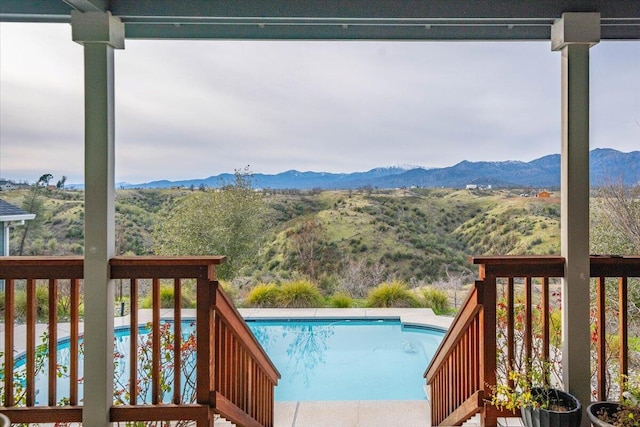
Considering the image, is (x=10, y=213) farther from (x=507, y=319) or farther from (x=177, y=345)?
(x=507, y=319)

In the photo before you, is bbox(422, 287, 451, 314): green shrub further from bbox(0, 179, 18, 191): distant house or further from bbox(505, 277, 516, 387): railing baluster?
bbox(0, 179, 18, 191): distant house

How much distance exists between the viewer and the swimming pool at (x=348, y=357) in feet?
18.2

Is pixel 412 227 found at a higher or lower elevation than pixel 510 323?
higher

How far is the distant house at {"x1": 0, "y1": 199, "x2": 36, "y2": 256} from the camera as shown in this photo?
17.4ft

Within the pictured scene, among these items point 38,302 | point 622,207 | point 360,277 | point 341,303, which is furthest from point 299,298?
point 622,207

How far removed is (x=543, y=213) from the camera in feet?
33.0

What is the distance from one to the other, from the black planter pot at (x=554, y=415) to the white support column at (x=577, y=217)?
0.22 metres

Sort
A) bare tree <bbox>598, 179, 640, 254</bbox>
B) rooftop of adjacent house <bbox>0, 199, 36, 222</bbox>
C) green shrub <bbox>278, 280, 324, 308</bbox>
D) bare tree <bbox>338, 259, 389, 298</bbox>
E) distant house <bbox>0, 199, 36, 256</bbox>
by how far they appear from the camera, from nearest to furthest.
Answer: distant house <bbox>0, 199, 36, 256</bbox>
rooftop of adjacent house <bbox>0, 199, 36, 222</bbox>
bare tree <bbox>598, 179, 640, 254</bbox>
green shrub <bbox>278, 280, 324, 308</bbox>
bare tree <bbox>338, 259, 389, 298</bbox>

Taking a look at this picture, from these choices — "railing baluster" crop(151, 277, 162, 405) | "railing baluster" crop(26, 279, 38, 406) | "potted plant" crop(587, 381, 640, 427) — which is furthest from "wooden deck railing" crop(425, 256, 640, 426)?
"railing baluster" crop(26, 279, 38, 406)

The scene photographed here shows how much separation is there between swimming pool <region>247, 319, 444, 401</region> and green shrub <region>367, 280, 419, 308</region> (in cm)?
85

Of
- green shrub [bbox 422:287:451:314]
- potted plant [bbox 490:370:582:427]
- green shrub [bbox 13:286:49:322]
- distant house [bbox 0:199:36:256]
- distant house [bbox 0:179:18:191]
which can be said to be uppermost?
distant house [bbox 0:179:18:191]

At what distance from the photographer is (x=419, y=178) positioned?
38.0 feet

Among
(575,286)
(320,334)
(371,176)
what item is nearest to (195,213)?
(320,334)

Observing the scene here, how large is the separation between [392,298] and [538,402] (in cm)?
613
